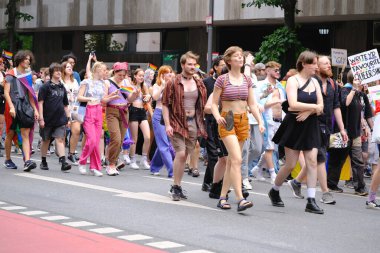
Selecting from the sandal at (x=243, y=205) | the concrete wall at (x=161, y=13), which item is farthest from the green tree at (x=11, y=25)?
the sandal at (x=243, y=205)

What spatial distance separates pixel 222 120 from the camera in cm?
948

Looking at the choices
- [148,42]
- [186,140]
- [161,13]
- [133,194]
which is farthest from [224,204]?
[148,42]

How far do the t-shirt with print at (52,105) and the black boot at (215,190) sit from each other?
4.04 meters

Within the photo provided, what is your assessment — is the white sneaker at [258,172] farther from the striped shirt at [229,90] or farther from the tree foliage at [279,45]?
the tree foliage at [279,45]

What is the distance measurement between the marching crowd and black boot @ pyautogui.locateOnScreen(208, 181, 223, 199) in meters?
0.01

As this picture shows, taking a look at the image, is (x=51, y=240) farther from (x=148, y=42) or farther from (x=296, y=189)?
A: (x=148, y=42)

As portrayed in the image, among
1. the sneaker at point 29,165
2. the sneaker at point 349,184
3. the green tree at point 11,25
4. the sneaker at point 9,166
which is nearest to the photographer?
the sneaker at point 29,165

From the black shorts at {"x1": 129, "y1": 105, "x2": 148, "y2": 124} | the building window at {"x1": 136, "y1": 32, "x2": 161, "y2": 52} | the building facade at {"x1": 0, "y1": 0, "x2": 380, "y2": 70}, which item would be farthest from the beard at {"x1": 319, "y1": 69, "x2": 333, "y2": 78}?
the building window at {"x1": 136, "y1": 32, "x2": 161, "y2": 52}

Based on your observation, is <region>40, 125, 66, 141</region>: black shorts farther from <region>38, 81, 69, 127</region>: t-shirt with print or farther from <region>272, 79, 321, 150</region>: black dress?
<region>272, 79, 321, 150</region>: black dress

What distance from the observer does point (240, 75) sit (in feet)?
32.2

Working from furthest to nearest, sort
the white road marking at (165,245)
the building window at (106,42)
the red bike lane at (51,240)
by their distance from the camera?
the building window at (106,42)
the white road marking at (165,245)
the red bike lane at (51,240)

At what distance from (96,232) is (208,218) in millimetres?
1482

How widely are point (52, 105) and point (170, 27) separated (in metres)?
23.3

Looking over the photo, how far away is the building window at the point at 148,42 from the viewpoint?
3750 centimetres
